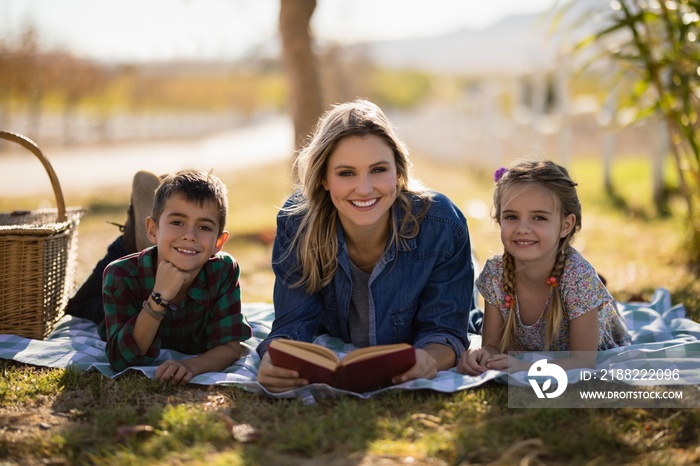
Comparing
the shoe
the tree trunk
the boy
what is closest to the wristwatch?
the boy

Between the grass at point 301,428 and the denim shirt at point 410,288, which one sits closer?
the grass at point 301,428

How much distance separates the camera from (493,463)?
2.23m

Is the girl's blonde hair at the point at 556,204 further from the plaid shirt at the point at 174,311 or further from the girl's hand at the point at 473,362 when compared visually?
the plaid shirt at the point at 174,311

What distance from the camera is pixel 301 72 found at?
7648 millimetres

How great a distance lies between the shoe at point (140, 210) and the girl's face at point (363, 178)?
1.37m

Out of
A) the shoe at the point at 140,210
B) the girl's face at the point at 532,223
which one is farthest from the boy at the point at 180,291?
the girl's face at the point at 532,223

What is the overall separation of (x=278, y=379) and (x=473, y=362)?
2.73 feet

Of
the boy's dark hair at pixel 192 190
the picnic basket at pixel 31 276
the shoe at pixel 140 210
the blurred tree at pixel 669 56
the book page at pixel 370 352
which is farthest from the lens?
the blurred tree at pixel 669 56

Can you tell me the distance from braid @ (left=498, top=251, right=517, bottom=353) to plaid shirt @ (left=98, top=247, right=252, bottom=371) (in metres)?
1.19

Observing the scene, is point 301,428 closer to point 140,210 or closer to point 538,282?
point 538,282

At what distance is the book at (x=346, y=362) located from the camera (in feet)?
9.01

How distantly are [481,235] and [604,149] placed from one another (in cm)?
366

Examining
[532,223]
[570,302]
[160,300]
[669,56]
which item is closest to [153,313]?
[160,300]

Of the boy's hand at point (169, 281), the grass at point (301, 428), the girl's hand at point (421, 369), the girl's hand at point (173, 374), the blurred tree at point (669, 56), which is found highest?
the blurred tree at point (669, 56)
